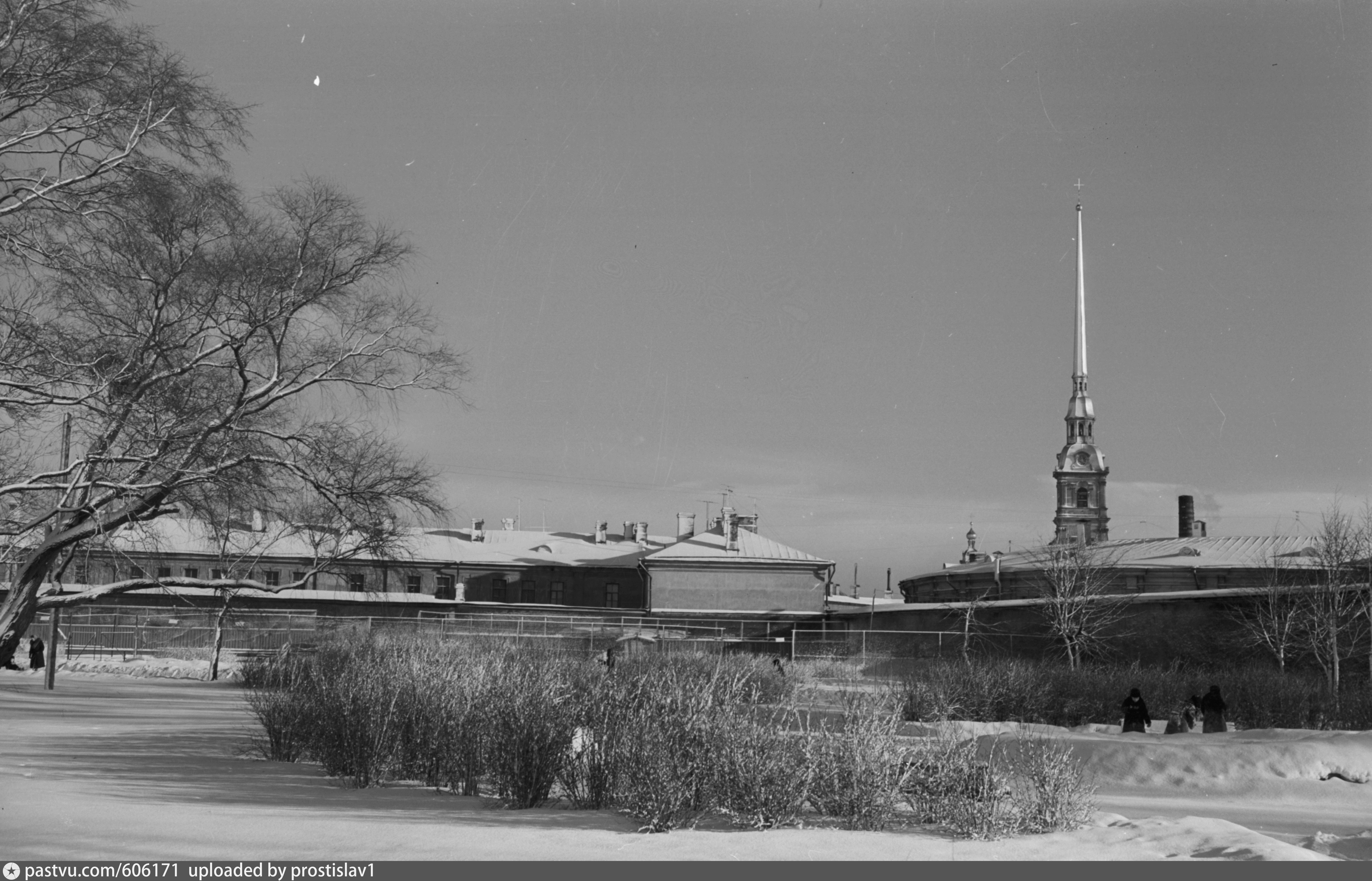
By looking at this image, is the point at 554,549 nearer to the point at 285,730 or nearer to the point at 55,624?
the point at 55,624

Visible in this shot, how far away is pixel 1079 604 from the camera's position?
52.2 m

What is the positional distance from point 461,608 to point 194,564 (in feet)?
47.4

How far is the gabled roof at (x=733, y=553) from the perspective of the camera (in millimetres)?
66250

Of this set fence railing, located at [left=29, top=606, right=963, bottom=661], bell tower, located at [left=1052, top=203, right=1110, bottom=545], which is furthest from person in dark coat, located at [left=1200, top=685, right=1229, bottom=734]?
bell tower, located at [left=1052, top=203, right=1110, bottom=545]

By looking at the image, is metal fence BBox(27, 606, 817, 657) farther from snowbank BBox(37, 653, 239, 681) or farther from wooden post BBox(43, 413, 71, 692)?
wooden post BBox(43, 413, 71, 692)

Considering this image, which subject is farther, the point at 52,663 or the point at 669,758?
the point at 52,663

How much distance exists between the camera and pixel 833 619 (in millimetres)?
61688

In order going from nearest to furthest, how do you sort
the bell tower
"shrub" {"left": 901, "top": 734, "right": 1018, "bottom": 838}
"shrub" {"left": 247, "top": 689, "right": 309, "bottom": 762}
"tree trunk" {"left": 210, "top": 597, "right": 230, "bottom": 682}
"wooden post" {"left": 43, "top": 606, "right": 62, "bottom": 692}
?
"shrub" {"left": 901, "top": 734, "right": 1018, "bottom": 838}
"shrub" {"left": 247, "top": 689, "right": 309, "bottom": 762}
"wooden post" {"left": 43, "top": 606, "right": 62, "bottom": 692}
"tree trunk" {"left": 210, "top": 597, "right": 230, "bottom": 682}
the bell tower

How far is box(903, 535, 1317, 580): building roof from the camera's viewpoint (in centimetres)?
6600

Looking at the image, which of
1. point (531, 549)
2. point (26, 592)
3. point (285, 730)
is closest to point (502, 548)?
point (531, 549)

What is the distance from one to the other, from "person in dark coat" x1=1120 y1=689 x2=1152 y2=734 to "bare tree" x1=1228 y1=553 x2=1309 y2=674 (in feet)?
66.5

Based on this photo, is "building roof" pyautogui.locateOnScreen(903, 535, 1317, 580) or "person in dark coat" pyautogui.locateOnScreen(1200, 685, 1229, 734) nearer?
"person in dark coat" pyautogui.locateOnScreen(1200, 685, 1229, 734)

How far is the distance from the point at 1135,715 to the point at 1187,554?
4745cm
